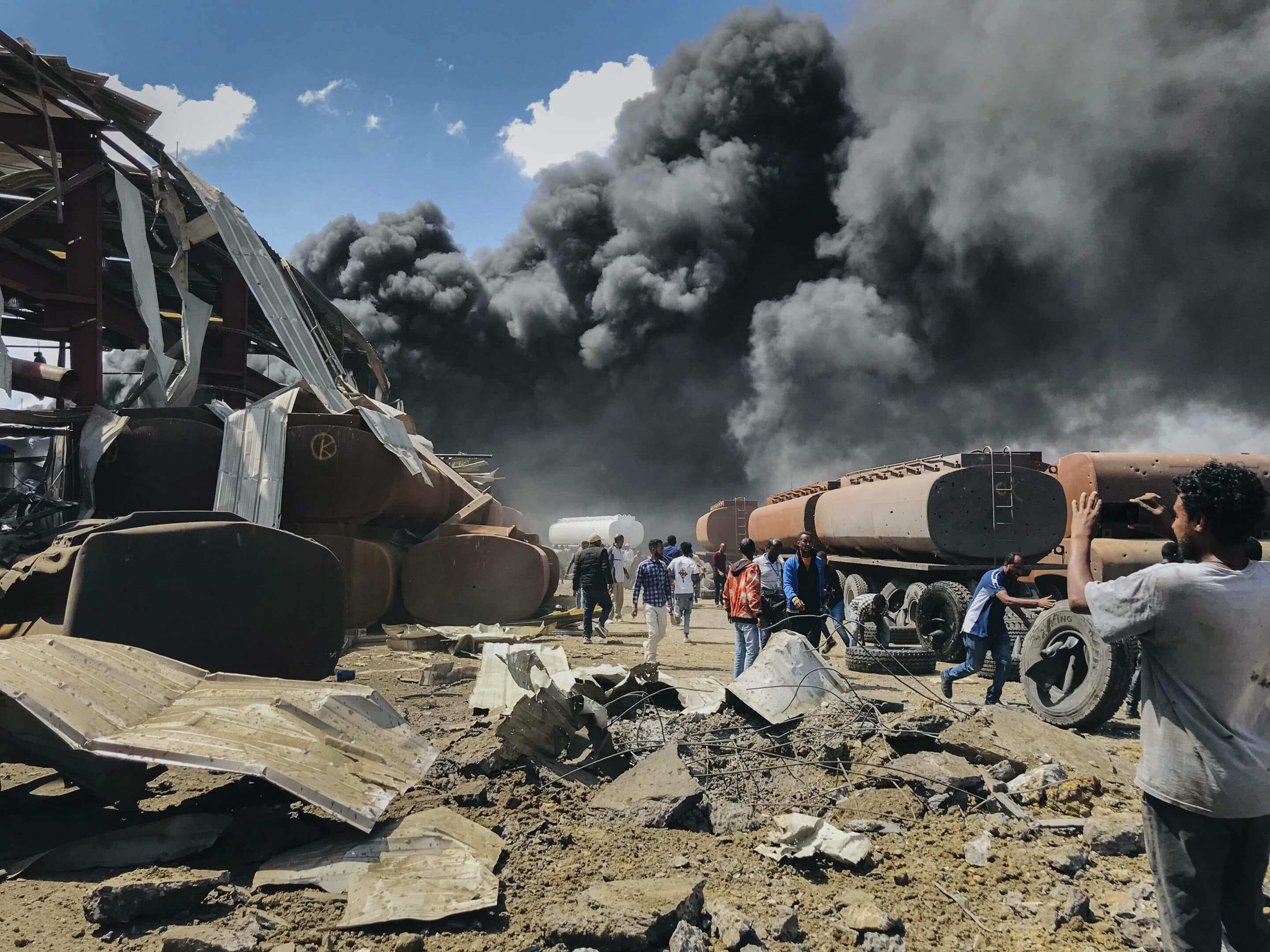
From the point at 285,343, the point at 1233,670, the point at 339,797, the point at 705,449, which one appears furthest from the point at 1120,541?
the point at 705,449

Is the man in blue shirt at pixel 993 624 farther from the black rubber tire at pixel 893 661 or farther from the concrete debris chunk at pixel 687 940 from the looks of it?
the concrete debris chunk at pixel 687 940

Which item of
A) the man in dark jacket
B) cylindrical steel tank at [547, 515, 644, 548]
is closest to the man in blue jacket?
the man in dark jacket

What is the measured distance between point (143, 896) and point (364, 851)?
0.76m

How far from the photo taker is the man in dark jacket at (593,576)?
37.7 feet

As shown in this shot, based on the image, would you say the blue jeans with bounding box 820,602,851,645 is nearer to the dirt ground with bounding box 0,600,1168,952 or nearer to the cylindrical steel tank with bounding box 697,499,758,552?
the dirt ground with bounding box 0,600,1168,952

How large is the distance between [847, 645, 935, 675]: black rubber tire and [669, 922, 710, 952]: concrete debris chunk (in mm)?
7111

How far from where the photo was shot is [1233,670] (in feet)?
6.82

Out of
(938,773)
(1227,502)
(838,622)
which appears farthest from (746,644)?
(1227,502)

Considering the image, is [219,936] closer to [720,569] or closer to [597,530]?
[720,569]

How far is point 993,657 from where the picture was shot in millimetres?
7148

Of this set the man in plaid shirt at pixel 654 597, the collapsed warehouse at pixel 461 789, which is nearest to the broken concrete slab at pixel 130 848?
the collapsed warehouse at pixel 461 789

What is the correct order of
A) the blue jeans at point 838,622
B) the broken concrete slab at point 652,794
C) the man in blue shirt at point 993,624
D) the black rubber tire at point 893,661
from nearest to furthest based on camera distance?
the broken concrete slab at point 652,794
the man in blue shirt at point 993,624
the blue jeans at point 838,622
the black rubber tire at point 893,661

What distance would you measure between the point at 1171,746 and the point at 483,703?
4.84 meters

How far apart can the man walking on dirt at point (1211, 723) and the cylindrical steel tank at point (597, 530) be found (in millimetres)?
28254
